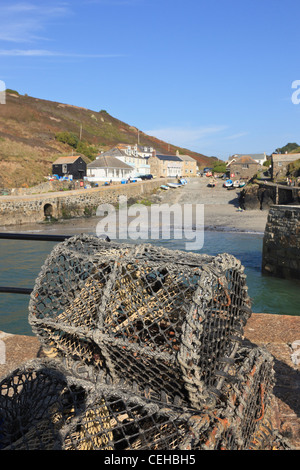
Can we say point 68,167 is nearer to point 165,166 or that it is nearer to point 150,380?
point 165,166

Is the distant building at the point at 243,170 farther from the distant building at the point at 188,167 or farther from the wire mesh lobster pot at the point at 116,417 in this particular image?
the wire mesh lobster pot at the point at 116,417

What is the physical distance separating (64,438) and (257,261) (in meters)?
16.9

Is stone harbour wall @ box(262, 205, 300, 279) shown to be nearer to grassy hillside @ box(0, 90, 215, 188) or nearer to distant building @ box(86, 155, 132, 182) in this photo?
grassy hillside @ box(0, 90, 215, 188)

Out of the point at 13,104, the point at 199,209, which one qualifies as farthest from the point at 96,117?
the point at 199,209

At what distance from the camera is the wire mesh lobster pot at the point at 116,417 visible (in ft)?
5.24

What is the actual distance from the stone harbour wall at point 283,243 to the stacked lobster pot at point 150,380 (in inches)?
457

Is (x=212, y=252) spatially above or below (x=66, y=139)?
below

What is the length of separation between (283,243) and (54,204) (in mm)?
25521

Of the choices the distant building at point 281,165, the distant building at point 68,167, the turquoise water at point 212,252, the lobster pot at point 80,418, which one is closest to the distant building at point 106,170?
the distant building at point 68,167

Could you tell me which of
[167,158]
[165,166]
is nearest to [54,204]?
[165,166]

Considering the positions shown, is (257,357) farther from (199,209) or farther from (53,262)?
(199,209)

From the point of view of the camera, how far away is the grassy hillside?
46.2 metres

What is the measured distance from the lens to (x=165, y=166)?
69375 mm

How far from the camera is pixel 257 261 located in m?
17.7
